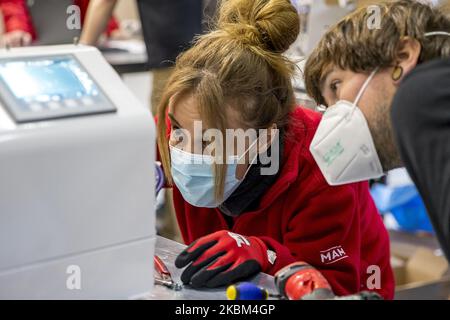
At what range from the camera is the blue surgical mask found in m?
1.23

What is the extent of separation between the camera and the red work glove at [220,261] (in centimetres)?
102

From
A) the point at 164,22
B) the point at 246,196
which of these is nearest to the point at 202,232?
the point at 246,196

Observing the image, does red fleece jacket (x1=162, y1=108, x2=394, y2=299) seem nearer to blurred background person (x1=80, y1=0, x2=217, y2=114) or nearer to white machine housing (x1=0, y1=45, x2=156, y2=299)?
white machine housing (x1=0, y1=45, x2=156, y2=299)

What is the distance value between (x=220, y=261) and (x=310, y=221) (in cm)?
31

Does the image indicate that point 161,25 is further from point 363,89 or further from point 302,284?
point 302,284

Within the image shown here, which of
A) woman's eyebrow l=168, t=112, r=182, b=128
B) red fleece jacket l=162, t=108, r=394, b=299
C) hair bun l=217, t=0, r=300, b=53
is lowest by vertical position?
red fleece jacket l=162, t=108, r=394, b=299

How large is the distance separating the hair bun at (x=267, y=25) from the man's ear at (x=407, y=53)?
30cm

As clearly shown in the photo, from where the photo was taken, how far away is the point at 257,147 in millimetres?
1319

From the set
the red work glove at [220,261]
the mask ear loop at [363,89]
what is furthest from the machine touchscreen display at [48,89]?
the mask ear loop at [363,89]

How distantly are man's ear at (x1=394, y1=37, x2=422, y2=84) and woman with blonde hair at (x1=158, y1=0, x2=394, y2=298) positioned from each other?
284 millimetres

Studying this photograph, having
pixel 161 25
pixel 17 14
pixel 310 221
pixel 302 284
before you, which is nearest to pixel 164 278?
pixel 302 284

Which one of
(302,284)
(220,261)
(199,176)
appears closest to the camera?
(302,284)

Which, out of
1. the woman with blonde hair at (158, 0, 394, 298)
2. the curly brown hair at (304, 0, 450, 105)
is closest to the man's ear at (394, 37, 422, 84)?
the curly brown hair at (304, 0, 450, 105)
